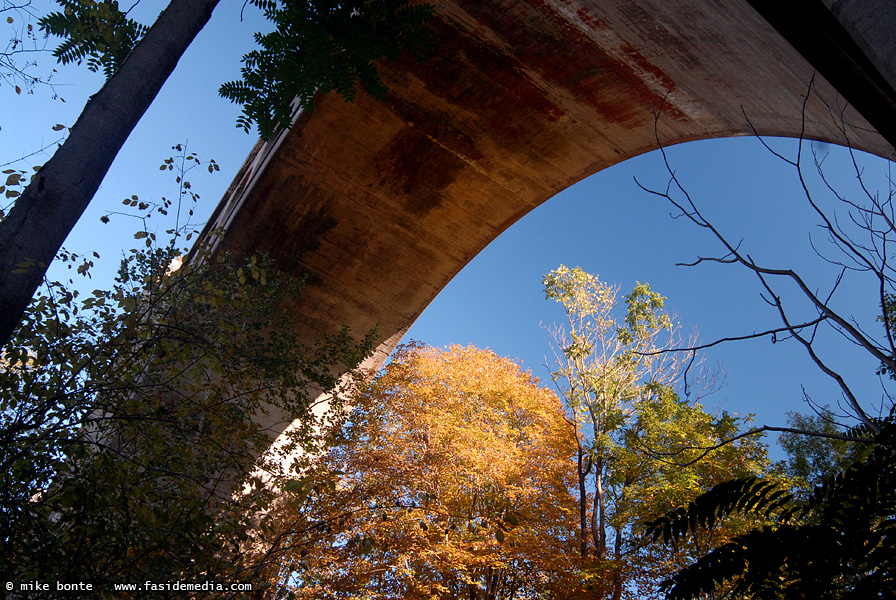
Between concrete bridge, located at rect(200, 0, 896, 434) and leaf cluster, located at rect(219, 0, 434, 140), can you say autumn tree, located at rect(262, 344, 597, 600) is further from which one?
leaf cluster, located at rect(219, 0, 434, 140)

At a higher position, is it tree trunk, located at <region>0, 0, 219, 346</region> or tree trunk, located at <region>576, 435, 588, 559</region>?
tree trunk, located at <region>576, 435, 588, 559</region>

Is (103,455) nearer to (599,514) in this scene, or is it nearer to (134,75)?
(134,75)

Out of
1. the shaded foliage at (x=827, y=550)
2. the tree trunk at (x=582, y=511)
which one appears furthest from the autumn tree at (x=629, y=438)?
the shaded foliage at (x=827, y=550)

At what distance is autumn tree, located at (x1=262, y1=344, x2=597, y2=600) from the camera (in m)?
9.99

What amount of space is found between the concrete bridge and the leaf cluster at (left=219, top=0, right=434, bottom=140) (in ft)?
7.69

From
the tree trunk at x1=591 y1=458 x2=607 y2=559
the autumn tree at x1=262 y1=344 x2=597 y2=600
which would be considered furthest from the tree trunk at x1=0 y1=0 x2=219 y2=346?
the tree trunk at x1=591 y1=458 x2=607 y2=559

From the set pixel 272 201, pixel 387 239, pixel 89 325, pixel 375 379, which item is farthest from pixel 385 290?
pixel 89 325

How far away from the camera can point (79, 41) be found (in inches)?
157

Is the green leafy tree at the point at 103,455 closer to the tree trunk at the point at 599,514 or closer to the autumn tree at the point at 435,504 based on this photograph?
the autumn tree at the point at 435,504

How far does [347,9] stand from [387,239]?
17.5 ft

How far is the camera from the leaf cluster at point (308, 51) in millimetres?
3979

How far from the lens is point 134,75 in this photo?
3221 millimetres

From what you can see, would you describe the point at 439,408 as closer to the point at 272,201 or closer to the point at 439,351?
the point at 439,351

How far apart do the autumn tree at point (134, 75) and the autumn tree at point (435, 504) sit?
6.01 m
